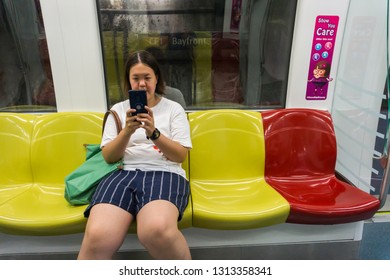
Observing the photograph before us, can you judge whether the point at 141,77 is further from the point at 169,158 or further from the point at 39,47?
the point at 39,47

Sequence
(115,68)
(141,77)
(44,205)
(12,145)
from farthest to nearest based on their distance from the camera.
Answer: (115,68) < (12,145) < (44,205) < (141,77)

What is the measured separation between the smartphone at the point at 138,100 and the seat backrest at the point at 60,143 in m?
0.75

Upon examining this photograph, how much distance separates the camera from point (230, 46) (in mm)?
3027

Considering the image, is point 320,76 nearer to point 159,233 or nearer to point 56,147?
point 159,233

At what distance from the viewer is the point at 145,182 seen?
5.80 ft

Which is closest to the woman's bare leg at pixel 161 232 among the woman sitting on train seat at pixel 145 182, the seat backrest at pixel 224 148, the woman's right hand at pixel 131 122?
the woman sitting on train seat at pixel 145 182

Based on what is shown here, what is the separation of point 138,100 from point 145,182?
0.48m

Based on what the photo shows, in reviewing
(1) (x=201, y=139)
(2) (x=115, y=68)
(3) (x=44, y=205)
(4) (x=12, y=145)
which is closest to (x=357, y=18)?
(1) (x=201, y=139)

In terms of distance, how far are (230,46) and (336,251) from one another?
6.75ft

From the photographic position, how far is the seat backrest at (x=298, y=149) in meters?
2.32

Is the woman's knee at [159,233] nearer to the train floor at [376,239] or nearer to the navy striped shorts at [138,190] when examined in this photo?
the navy striped shorts at [138,190]

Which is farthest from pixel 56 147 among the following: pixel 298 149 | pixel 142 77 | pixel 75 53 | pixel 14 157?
pixel 298 149

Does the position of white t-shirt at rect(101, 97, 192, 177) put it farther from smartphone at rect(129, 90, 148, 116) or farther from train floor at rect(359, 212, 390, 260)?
train floor at rect(359, 212, 390, 260)

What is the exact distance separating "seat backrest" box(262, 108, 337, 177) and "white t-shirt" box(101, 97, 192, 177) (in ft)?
2.55
